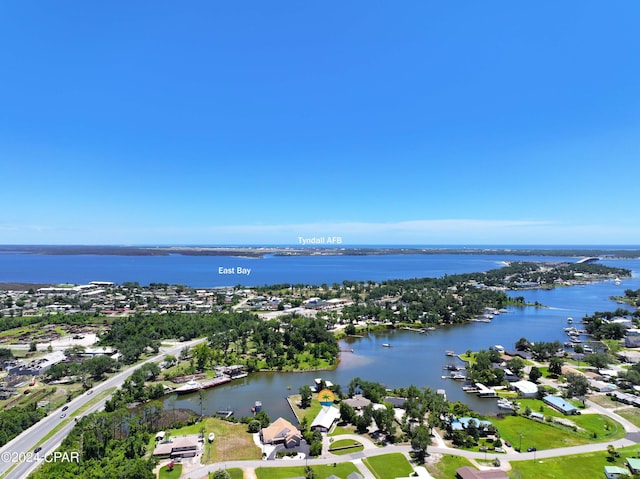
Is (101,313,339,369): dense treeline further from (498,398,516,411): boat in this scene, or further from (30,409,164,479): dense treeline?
(498,398,516,411): boat

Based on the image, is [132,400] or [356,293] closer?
[132,400]

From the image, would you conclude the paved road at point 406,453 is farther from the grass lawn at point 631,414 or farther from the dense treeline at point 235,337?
the dense treeline at point 235,337

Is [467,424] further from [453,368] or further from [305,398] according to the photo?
[453,368]

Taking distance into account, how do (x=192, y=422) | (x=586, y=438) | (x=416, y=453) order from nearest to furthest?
(x=416, y=453), (x=586, y=438), (x=192, y=422)

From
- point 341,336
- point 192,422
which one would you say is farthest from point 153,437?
point 341,336

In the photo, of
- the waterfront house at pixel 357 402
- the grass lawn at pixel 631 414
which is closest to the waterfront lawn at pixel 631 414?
the grass lawn at pixel 631 414

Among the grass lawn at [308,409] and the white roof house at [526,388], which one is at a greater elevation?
the white roof house at [526,388]

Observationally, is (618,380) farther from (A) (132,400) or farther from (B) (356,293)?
(B) (356,293)

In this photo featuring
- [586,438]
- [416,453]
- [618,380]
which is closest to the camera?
[416,453]
